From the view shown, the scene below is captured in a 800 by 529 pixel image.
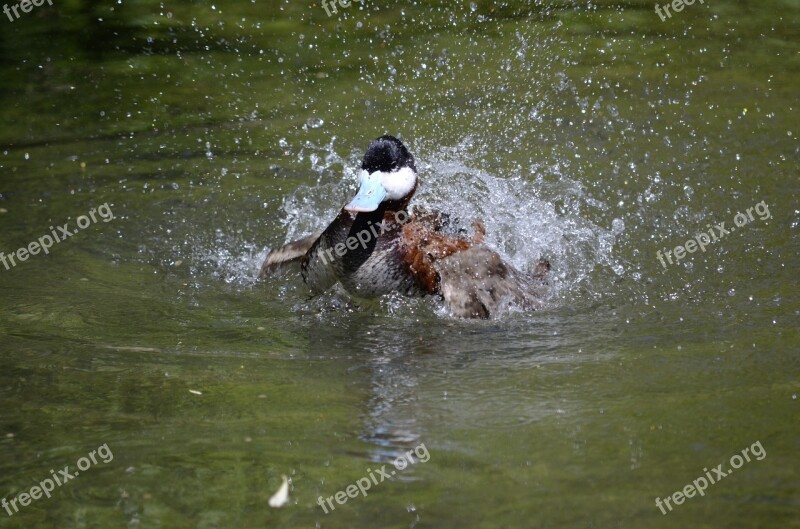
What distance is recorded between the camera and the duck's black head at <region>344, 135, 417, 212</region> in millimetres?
4941

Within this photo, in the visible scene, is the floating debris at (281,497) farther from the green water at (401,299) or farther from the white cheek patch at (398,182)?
the white cheek patch at (398,182)

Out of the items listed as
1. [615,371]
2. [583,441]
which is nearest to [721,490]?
[583,441]

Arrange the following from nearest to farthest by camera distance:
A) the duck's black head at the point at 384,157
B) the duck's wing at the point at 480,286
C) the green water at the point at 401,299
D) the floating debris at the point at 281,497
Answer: the floating debris at the point at 281,497 < the green water at the point at 401,299 < the duck's wing at the point at 480,286 < the duck's black head at the point at 384,157

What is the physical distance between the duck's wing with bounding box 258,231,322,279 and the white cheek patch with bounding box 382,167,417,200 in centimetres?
58

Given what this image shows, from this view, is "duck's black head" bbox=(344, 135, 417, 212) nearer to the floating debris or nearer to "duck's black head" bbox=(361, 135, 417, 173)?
"duck's black head" bbox=(361, 135, 417, 173)

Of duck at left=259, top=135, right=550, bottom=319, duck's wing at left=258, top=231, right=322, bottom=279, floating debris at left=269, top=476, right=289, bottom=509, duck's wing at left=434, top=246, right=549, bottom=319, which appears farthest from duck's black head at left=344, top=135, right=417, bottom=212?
floating debris at left=269, top=476, right=289, bottom=509

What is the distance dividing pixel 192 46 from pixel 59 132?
1293 millimetres

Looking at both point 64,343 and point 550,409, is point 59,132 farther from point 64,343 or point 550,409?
point 550,409

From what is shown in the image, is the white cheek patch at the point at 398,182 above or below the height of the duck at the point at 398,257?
above

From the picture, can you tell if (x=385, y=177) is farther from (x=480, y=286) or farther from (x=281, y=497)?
(x=281, y=497)

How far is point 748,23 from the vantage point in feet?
27.1

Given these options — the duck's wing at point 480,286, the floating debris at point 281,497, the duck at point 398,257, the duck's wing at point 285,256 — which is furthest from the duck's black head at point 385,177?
the floating debris at point 281,497

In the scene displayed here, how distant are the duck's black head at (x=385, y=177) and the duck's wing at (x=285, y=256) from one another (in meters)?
0.57

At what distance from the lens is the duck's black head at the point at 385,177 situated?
4941 millimetres
